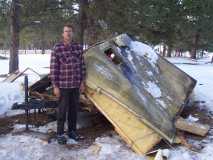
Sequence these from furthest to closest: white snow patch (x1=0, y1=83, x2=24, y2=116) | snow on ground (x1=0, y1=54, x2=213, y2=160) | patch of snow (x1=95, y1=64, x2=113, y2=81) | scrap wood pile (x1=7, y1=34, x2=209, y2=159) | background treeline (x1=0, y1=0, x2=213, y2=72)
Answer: background treeline (x1=0, y1=0, x2=213, y2=72), white snow patch (x1=0, y1=83, x2=24, y2=116), patch of snow (x1=95, y1=64, x2=113, y2=81), scrap wood pile (x1=7, y1=34, x2=209, y2=159), snow on ground (x1=0, y1=54, x2=213, y2=160)

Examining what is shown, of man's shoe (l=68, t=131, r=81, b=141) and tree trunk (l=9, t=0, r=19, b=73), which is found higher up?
tree trunk (l=9, t=0, r=19, b=73)

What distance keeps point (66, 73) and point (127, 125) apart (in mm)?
1303

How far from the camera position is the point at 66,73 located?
6500 millimetres

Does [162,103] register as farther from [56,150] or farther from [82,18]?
[82,18]

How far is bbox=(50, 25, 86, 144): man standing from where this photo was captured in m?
6.49

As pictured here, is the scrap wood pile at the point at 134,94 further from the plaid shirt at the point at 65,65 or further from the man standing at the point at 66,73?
the plaid shirt at the point at 65,65

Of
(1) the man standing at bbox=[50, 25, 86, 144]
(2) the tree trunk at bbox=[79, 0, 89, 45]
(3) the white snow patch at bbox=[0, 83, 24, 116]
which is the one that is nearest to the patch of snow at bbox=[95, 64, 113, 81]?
(1) the man standing at bbox=[50, 25, 86, 144]

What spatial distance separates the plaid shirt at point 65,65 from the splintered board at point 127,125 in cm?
59

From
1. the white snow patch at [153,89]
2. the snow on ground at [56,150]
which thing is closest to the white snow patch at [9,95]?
the snow on ground at [56,150]

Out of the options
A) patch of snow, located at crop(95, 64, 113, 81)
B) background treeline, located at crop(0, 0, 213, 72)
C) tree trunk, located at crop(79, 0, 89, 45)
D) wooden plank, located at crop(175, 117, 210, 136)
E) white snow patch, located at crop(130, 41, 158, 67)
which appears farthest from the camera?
tree trunk, located at crop(79, 0, 89, 45)

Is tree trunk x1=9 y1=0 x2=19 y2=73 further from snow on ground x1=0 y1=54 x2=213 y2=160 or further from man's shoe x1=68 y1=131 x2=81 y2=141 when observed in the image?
snow on ground x1=0 y1=54 x2=213 y2=160

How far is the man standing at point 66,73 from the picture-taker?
21.3 ft

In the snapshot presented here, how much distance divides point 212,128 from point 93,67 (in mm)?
2475

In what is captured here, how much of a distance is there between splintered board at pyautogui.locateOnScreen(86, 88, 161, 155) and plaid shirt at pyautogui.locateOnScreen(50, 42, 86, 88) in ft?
1.93
